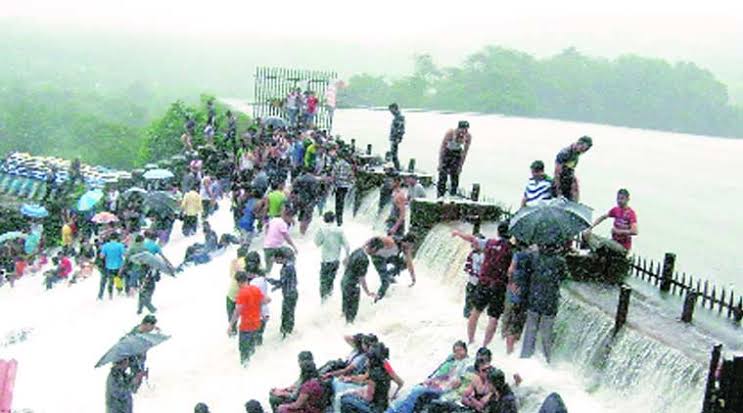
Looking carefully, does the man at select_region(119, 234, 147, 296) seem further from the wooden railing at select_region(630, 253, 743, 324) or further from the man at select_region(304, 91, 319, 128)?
the man at select_region(304, 91, 319, 128)

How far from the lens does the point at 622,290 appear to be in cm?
1005

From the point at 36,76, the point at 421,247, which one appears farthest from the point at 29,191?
the point at 36,76

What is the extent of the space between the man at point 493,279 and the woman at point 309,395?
2.50 metres

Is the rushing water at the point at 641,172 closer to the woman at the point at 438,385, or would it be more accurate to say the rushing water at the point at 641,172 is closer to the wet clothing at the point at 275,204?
the wet clothing at the point at 275,204

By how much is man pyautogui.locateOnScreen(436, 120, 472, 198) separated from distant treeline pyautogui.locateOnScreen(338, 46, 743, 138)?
4663 cm

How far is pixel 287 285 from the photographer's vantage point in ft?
41.3

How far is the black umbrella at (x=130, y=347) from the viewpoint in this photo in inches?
404

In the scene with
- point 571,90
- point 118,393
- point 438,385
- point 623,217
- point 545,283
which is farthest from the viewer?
point 571,90

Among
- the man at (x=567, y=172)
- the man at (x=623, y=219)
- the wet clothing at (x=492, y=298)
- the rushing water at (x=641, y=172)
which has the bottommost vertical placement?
the rushing water at (x=641, y=172)

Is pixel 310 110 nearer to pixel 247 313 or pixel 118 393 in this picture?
pixel 247 313

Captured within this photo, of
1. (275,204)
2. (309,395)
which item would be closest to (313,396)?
(309,395)

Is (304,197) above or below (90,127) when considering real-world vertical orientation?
above

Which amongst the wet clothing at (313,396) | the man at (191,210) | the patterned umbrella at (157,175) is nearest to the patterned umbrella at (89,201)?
the patterned umbrella at (157,175)

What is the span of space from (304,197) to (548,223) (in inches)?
329
